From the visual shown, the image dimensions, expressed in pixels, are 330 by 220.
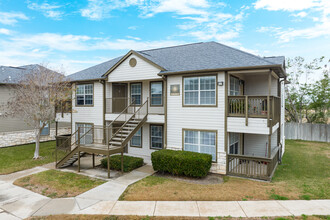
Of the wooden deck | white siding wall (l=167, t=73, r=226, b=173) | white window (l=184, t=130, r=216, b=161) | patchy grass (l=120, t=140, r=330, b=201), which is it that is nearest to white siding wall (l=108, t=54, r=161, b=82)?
white siding wall (l=167, t=73, r=226, b=173)

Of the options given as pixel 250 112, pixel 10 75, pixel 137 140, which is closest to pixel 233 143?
pixel 250 112

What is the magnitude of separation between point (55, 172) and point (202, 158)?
7.72m

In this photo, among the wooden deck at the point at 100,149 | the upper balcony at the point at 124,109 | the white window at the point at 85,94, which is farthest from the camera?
the white window at the point at 85,94

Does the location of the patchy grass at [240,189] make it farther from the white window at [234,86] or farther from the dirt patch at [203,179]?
the white window at [234,86]

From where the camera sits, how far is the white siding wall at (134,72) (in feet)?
41.0

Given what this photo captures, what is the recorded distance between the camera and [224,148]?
10531 millimetres

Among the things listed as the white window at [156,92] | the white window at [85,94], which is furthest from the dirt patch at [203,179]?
the white window at [85,94]

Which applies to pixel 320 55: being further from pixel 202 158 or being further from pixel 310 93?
pixel 202 158

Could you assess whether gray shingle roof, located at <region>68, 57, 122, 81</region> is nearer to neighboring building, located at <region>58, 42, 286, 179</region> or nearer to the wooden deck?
neighboring building, located at <region>58, 42, 286, 179</region>

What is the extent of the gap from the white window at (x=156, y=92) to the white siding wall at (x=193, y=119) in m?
1.67

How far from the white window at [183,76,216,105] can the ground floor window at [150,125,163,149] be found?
10.3 ft

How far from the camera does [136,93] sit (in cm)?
1485

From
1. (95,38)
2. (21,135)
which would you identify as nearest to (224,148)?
(21,135)

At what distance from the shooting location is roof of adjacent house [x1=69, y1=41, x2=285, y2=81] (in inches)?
406
